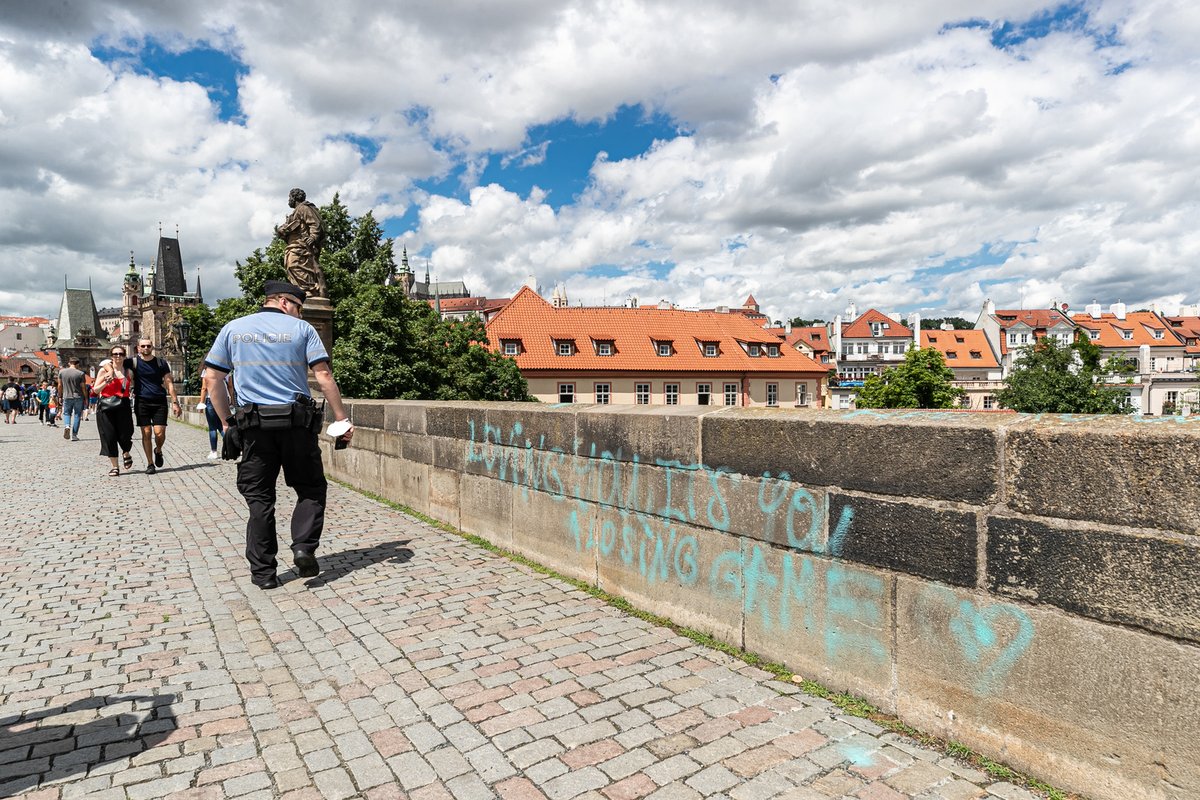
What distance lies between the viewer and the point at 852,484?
9.64 feet

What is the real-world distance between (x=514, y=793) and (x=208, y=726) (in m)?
1.34

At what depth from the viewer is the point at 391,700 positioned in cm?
306

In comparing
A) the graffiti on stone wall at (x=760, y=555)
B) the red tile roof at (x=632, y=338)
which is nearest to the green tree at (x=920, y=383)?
the red tile roof at (x=632, y=338)

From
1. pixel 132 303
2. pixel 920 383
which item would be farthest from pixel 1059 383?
pixel 132 303

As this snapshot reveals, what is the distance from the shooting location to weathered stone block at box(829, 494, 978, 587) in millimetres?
2582

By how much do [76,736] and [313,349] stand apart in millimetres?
2667

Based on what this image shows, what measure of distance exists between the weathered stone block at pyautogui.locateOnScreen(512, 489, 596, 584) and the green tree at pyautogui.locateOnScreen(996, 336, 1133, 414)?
2145 inches

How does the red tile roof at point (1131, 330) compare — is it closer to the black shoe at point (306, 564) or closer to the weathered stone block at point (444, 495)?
the weathered stone block at point (444, 495)

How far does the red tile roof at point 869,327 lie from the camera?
100m

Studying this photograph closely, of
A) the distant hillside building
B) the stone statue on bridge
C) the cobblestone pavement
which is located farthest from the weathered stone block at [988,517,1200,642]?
the distant hillside building

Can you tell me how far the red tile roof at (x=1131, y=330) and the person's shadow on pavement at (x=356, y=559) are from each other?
110089 mm

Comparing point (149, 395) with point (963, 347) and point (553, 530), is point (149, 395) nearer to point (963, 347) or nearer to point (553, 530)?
point (553, 530)

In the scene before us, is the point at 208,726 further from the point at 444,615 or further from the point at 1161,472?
the point at 1161,472

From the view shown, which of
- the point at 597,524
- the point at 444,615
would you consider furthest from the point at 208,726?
the point at 597,524
